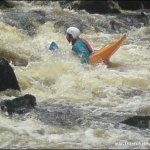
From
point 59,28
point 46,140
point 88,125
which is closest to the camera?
point 46,140

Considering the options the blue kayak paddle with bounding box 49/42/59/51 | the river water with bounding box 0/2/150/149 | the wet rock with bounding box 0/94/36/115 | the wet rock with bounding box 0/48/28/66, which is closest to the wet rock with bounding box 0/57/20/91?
the river water with bounding box 0/2/150/149

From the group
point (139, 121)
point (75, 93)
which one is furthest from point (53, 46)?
point (139, 121)

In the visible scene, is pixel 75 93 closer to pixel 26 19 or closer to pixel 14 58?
pixel 14 58

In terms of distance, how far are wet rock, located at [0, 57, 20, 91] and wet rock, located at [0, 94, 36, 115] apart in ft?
2.94

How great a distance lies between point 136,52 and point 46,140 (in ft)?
20.7

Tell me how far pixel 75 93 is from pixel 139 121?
6.37 ft

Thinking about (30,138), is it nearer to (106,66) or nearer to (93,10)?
(106,66)

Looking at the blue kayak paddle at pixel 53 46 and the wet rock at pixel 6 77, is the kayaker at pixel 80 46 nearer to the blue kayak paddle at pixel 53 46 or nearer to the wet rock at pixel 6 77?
the blue kayak paddle at pixel 53 46

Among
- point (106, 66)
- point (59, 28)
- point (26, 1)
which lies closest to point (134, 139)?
point (106, 66)

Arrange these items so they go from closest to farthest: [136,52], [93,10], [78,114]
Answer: [78,114] < [136,52] < [93,10]

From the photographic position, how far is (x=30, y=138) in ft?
20.1

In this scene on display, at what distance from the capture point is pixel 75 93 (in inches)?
331

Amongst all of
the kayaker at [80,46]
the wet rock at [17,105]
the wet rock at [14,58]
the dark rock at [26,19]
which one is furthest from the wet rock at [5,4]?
the wet rock at [17,105]

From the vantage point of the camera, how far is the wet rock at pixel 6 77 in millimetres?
8078
